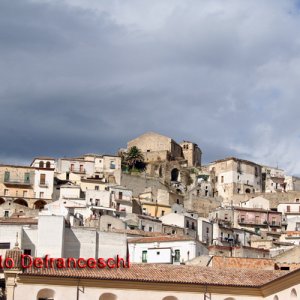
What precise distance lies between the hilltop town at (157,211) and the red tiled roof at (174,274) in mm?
170

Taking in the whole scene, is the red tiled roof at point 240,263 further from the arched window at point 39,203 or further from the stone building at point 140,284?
the arched window at point 39,203

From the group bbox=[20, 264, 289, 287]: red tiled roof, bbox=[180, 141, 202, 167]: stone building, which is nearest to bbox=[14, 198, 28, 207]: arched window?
bbox=[180, 141, 202, 167]: stone building

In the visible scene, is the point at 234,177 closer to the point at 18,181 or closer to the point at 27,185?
the point at 27,185

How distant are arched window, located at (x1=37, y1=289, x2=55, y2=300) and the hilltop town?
83 mm

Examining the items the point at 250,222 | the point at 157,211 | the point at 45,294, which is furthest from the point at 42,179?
the point at 45,294

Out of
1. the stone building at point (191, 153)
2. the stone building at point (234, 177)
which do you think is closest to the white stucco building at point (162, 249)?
the stone building at point (234, 177)

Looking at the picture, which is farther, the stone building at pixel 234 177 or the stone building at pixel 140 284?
the stone building at pixel 234 177

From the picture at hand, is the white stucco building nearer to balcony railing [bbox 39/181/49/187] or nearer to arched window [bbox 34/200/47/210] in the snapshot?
arched window [bbox 34/200/47/210]

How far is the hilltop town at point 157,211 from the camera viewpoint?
2362 inches

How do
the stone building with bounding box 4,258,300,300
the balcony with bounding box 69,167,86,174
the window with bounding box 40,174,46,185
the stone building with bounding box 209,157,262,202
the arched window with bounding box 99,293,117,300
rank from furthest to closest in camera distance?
the stone building with bounding box 209,157,262,202 → the balcony with bounding box 69,167,86,174 → the window with bounding box 40,174,46,185 → the arched window with bounding box 99,293,117,300 → the stone building with bounding box 4,258,300,300

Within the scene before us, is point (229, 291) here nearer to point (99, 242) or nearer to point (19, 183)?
point (99, 242)

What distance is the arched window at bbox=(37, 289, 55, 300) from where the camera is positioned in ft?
150

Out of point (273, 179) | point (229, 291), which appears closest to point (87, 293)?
point (229, 291)

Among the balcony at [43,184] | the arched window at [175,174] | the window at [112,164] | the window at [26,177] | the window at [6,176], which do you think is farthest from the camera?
the arched window at [175,174]
